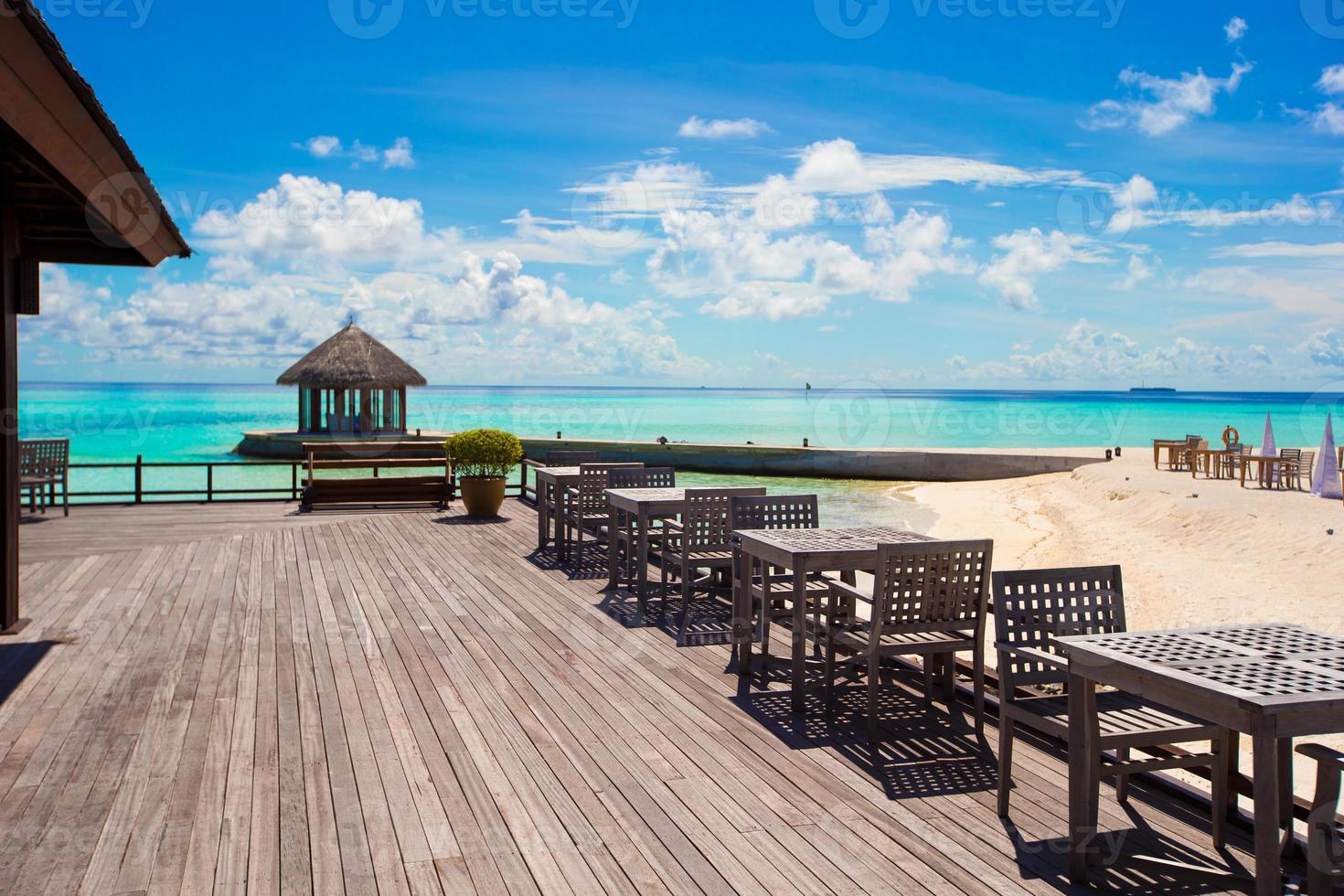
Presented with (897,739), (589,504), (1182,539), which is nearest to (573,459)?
(589,504)

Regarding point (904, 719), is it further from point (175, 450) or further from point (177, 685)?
point (175, 450)

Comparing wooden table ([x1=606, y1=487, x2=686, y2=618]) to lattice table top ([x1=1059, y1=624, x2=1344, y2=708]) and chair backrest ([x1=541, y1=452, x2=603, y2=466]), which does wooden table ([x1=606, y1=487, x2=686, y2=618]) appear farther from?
lattice table top ([x1=1059, y1=624, x2=1344, y2=708])

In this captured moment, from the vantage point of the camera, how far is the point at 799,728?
4141 mm

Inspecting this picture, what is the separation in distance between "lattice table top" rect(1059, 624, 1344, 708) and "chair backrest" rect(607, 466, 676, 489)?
5420 millimetres

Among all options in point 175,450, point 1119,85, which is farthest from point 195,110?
point 175,450

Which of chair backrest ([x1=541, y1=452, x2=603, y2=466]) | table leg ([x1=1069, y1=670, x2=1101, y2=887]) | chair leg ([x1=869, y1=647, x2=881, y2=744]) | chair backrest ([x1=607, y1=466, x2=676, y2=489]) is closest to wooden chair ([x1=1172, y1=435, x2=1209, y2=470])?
chair backrest ([x1=541, y1=452, x2=603, y2=466])

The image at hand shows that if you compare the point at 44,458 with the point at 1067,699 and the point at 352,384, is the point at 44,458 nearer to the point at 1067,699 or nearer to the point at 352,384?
the point at 1067,699

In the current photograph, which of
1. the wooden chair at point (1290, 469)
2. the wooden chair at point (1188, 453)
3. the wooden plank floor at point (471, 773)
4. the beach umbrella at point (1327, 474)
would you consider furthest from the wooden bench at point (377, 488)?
the wooden chair at point (1188, 453)

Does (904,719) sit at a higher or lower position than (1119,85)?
lower

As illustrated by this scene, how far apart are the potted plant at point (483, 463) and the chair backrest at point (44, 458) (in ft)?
13.8

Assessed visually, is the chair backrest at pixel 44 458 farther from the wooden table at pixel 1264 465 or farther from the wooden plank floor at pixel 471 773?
the wooden table at pixel 1264 465

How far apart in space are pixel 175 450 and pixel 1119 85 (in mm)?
40460

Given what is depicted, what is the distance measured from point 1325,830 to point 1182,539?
13.6 m

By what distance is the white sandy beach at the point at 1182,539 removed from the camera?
33.5ft
